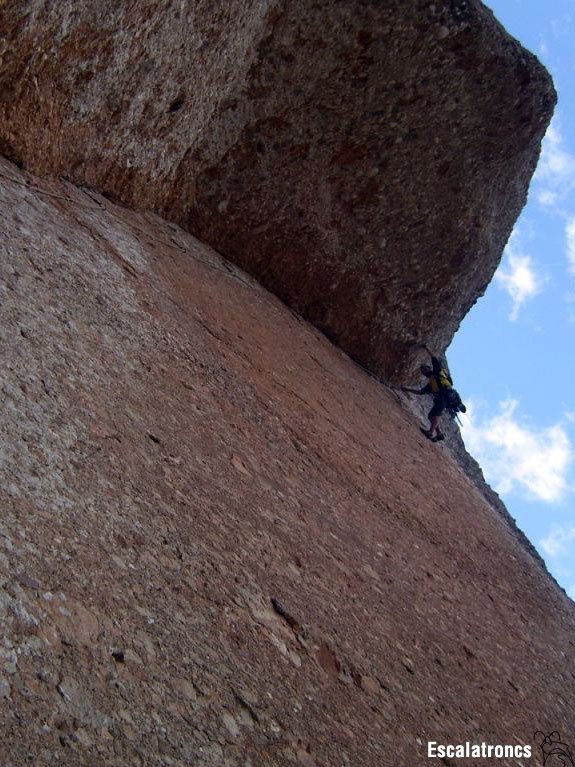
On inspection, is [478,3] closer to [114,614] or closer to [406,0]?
[406,0]

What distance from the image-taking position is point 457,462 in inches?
484

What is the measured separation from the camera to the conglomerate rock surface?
2871mm

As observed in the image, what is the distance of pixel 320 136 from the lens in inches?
398

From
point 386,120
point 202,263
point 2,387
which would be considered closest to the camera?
point 2,387

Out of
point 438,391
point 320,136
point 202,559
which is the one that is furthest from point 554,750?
point 438,391

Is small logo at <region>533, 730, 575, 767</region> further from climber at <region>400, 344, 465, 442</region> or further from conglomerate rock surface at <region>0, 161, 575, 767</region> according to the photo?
climber at <region>400, 344, 465, 442</region>

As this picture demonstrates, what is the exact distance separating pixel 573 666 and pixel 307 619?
406cm

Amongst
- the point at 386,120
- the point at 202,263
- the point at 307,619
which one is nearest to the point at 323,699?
the point at 307,619

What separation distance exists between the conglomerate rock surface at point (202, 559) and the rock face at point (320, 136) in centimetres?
84

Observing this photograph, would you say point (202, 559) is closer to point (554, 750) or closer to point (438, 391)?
point (554, 750)

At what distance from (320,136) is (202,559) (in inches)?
290

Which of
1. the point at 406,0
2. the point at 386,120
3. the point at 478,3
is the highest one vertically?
the point at 478,3

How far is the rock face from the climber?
1.60ft

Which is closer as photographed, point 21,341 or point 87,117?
point 21,341
